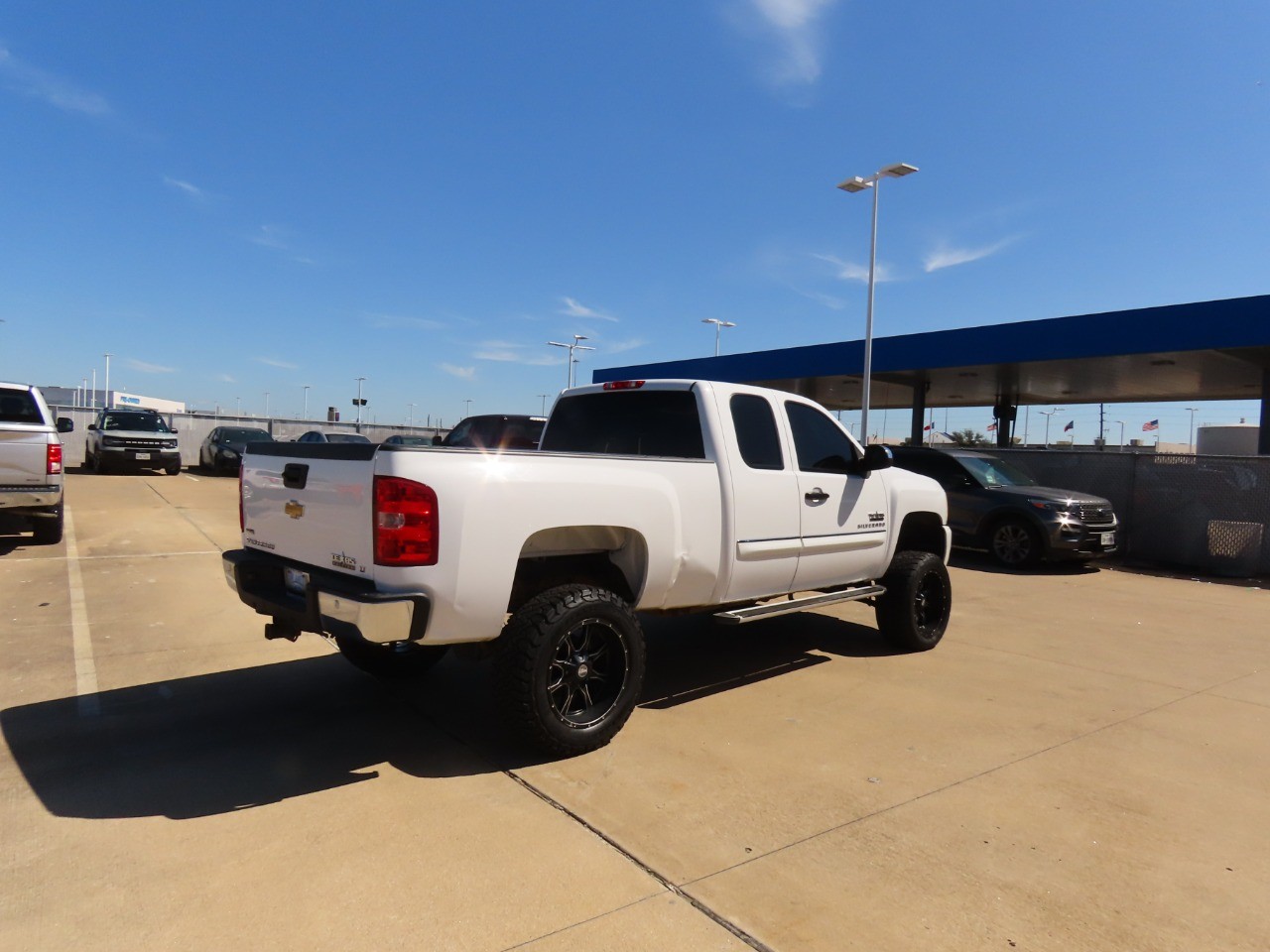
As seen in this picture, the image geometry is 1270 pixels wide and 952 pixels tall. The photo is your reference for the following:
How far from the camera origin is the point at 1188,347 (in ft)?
60.5

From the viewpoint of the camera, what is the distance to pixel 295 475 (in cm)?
406

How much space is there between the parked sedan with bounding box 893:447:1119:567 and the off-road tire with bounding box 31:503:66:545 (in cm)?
1178

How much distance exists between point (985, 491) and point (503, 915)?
11101 millimetres

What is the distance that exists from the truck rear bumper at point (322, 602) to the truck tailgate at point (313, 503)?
0.26ft

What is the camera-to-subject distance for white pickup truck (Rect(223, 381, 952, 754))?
3453 millimetres

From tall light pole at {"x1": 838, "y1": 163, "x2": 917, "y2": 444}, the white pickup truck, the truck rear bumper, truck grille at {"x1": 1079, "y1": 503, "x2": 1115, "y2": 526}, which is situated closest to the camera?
the truck rear bumper

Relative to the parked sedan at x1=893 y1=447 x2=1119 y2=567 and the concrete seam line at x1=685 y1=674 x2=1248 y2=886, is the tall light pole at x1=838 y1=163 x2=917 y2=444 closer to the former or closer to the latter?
the parked sedan at x1=893 y1=447 x2=1119 y2=567

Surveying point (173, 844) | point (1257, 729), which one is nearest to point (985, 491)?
point (1257, 729)

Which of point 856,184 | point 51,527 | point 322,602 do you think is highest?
point 856,184

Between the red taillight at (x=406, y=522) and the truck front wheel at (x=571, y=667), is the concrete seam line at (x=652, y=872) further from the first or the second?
the red taillight at (x=406, y=522)

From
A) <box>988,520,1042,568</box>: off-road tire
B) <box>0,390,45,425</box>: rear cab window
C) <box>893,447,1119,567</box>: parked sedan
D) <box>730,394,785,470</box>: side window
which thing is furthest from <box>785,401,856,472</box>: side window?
<box>0,390,45,425</box>: rear cab window

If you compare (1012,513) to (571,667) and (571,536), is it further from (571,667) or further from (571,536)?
(571,667)

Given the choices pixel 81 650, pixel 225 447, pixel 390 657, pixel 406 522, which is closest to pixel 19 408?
pixel 81 650

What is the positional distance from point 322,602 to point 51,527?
8.60 metres
